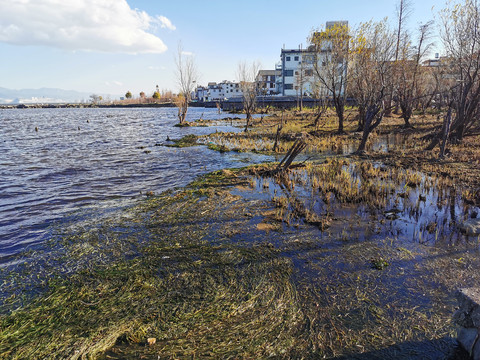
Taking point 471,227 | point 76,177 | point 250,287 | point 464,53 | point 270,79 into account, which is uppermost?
point 270,79

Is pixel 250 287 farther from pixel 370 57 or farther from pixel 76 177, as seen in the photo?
pixel 370 57

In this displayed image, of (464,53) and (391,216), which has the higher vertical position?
(464,53)

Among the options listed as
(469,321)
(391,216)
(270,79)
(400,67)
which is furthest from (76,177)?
(270,79)

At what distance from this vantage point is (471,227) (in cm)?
824

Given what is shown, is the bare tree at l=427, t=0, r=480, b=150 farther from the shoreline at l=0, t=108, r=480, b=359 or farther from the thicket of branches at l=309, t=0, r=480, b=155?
the shoreline at l=0, t=108, r=480, b=359

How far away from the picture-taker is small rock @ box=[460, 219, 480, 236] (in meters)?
8.13

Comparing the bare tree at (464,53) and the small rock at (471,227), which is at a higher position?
the bare tree at (464,53)

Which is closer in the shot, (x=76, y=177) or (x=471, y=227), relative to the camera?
(x=471, y=227)

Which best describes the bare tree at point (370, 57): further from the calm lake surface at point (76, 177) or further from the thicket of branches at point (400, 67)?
the calm lake surface at point (76, 177)

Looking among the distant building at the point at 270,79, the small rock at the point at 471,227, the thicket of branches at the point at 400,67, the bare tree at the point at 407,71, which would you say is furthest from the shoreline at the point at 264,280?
the distant building at the point at 270,79

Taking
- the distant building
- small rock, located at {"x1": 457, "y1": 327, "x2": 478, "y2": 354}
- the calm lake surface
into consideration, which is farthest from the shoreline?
the distant building

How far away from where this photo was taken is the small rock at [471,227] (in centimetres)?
813

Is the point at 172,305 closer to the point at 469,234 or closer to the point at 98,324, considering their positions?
the point at 98,324

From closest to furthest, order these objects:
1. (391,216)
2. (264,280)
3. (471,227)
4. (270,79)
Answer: (264,280) → (471,227) → (391,216) → (270,79)
